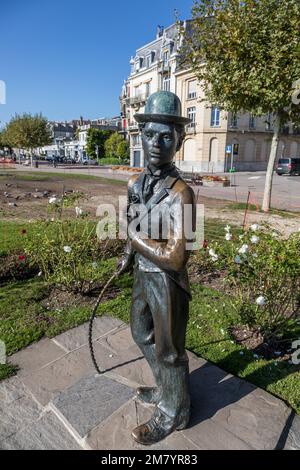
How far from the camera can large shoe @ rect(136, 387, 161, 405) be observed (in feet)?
8.14

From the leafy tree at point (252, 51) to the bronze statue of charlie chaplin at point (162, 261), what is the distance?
7530mm

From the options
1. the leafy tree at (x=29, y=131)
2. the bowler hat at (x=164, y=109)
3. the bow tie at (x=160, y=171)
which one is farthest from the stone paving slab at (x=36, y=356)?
the leafy tree at (x=29, y=131)

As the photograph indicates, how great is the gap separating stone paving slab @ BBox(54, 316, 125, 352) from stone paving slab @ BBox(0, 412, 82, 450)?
0.98 m

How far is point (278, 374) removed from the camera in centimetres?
305

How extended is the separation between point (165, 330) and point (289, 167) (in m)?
29.6

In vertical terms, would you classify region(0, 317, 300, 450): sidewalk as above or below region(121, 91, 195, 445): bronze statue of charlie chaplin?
below

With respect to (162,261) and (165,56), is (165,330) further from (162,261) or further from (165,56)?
(165,56)

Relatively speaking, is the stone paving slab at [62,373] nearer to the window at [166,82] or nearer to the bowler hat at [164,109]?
the bowler hat at [164,109]

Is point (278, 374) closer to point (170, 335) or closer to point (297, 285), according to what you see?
point (297, 285)

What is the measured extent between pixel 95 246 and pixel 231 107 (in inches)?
276

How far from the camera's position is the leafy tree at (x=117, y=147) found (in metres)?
49.8

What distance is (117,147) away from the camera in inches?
1988

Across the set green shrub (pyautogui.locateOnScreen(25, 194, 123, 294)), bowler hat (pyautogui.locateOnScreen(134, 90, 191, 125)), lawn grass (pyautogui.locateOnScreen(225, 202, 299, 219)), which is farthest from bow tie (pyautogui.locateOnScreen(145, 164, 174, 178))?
lawn grass (pyautogui.locateOnScreen(225, 202, 299, 219))

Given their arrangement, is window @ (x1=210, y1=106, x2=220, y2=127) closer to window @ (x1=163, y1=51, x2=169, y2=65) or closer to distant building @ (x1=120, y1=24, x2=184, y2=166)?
distant building @ (x1=120, y1=24, x2=184, y2=166)
